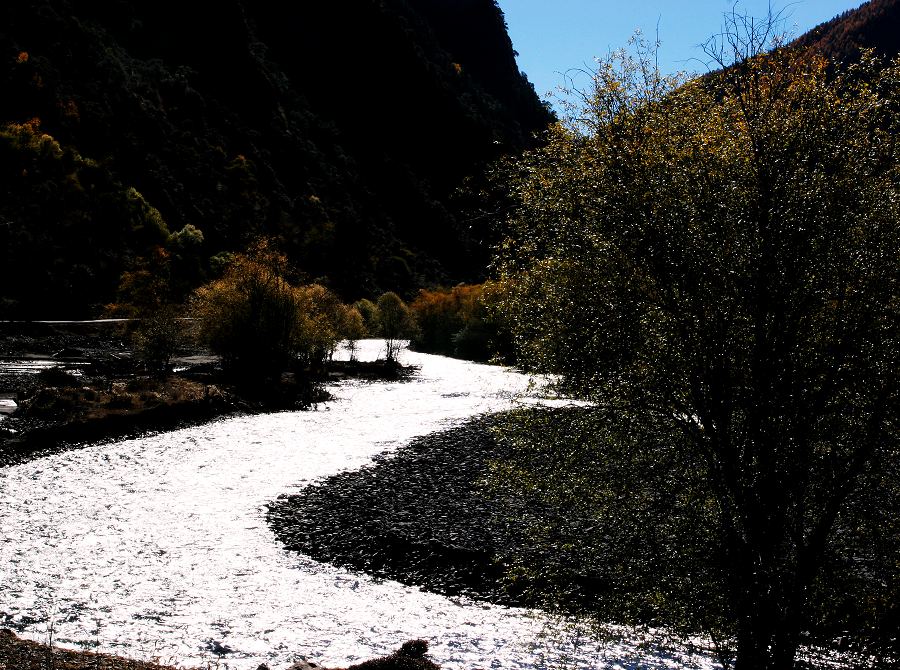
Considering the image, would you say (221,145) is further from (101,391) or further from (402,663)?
(402,663)

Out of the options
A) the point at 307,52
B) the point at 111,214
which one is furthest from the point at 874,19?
the point at 111,214

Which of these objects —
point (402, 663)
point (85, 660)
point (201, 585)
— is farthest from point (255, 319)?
point (402, 663)

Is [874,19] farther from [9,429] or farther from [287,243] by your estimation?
[9,429]

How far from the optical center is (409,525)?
18.6 m

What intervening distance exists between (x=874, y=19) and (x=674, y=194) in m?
188

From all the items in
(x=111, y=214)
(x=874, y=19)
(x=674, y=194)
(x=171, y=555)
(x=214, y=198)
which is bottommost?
(x=171, y=555)

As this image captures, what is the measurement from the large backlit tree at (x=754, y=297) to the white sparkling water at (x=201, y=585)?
3.38 metres

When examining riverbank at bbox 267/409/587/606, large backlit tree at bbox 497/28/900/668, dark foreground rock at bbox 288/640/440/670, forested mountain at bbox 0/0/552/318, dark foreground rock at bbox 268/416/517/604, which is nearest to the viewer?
dark foreground rock at bbox 288/640/440/670

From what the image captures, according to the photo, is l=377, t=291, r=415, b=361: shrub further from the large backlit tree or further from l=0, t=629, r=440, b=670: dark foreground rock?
l=0, t=629, r=440, b=670: dark foreground rock

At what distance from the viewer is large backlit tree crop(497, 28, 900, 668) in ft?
31.6

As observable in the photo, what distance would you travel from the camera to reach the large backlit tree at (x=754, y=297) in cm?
962

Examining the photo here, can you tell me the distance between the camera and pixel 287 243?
107m

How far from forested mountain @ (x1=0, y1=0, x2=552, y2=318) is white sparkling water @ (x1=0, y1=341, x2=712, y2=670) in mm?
25900

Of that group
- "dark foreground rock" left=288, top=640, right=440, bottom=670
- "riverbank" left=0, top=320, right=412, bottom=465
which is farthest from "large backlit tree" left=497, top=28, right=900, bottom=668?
"riverbank" left=0, top=320, right=412, bottom=465
